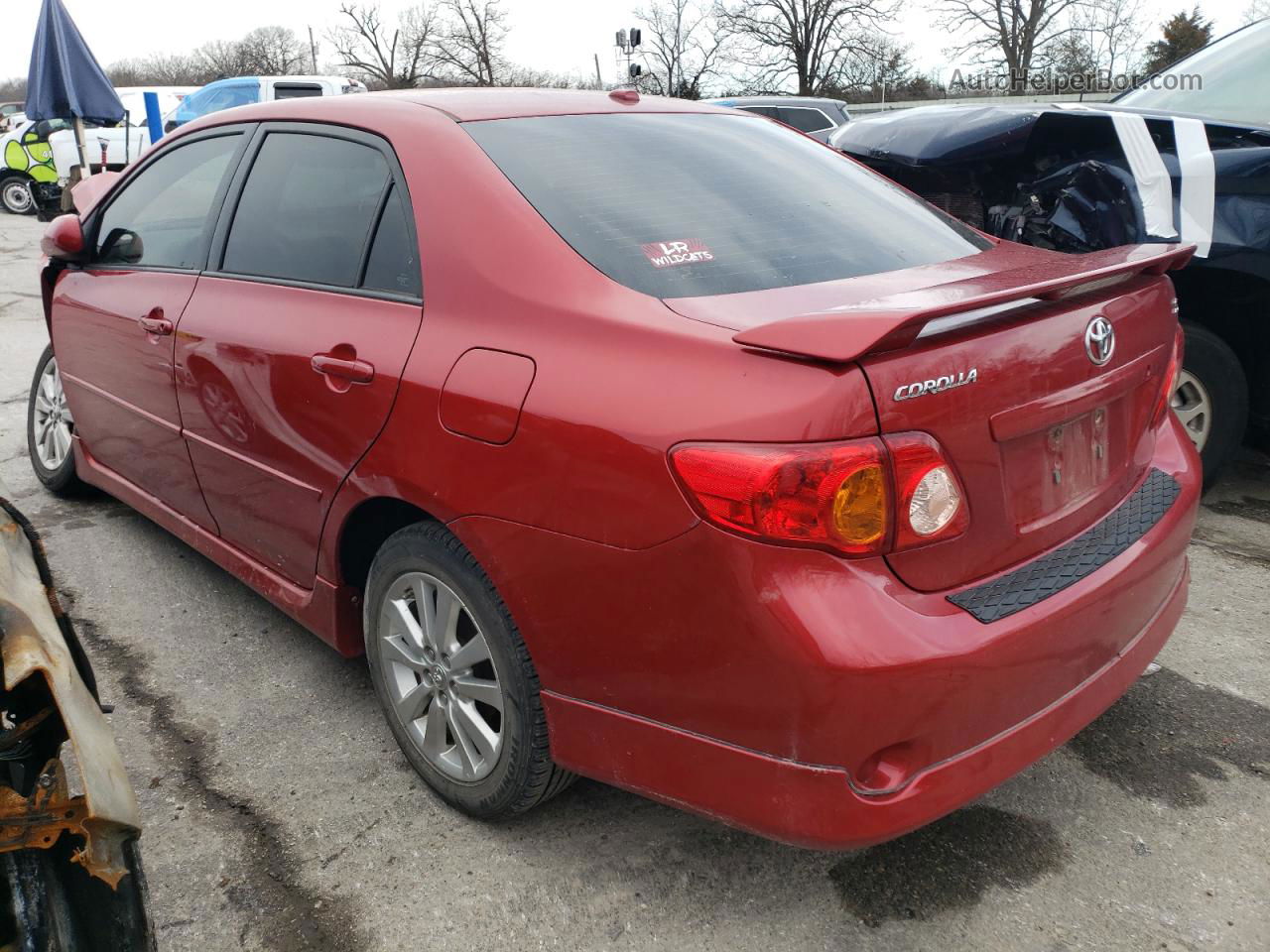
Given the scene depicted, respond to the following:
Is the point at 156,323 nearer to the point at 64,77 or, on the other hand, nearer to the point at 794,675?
the point at 794,675

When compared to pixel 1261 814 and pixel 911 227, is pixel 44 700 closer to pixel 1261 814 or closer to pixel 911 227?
pixel 911 227

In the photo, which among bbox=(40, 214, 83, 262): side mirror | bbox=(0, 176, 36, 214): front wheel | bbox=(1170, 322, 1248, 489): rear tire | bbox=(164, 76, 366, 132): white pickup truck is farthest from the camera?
bbox=(0, 176, 36, 214): front wheel

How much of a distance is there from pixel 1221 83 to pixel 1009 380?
3.96 metres

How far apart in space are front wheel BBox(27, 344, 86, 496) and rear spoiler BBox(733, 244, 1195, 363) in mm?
3490

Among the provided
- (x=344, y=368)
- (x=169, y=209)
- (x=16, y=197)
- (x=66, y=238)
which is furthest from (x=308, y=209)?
(x=16, y=197)

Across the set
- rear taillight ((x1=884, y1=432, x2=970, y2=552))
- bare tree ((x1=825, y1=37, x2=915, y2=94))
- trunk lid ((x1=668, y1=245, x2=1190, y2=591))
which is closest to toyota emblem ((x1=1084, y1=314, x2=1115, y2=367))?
trunk lid ((x1=668, y1=245, x2=1190, y2=591))

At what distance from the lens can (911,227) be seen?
8.46 feet

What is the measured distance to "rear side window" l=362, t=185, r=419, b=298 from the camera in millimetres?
2389

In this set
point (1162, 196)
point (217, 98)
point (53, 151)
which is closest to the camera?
point (1162, 196)

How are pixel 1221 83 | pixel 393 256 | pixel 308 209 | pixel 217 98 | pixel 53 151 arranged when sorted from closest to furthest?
pixel 393 256
pixel 308 209
pixel 1221 83
pixel 53 151
pixel 217 98

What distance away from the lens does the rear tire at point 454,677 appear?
2164 mm

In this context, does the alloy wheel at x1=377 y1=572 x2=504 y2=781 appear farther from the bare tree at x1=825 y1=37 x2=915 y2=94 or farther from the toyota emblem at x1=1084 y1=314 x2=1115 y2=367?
the bare tree at x1=825 y1=37 x2=915 y2=94

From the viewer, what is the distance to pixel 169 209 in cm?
348

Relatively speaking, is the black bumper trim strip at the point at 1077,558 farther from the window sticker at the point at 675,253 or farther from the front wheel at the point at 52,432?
the front wheel at the point at 52,432
